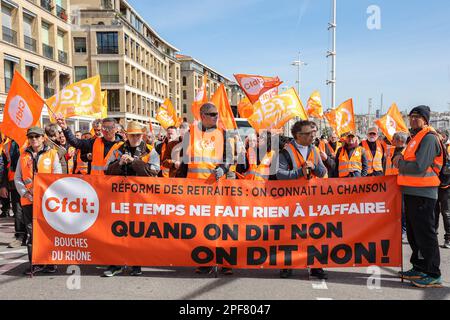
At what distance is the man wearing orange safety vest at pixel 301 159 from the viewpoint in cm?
493

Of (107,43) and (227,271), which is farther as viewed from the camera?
(107,43)

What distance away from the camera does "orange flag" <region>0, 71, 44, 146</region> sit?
578 centimetres

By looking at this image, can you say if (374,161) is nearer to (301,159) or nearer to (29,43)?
(301,159)

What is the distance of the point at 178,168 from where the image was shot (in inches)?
210

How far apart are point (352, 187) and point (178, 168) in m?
2.23

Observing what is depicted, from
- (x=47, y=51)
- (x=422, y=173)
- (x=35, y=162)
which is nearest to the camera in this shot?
(x=422, y=173)

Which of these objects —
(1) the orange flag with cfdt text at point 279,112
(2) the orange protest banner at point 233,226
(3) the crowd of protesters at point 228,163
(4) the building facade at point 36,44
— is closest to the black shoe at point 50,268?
(3) the crowd of protesters at point 228,163

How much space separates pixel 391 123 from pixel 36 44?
93.1 ft

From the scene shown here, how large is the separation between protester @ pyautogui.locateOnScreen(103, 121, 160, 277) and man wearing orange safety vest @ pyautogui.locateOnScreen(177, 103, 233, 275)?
476mm

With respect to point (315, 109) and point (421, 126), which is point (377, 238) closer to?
point (421, 126)

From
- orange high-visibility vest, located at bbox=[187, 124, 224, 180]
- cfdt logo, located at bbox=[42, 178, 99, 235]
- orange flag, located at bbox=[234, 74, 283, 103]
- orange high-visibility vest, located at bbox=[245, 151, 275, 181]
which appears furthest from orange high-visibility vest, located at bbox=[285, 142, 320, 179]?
orange flag, located at bbox=[234, 74, 283, 103]

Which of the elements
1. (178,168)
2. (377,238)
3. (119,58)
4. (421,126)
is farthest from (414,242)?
(119,58)

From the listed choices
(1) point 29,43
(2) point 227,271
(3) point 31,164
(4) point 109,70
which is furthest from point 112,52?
(2) point 227,271

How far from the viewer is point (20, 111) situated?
19.0 feet
